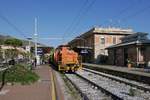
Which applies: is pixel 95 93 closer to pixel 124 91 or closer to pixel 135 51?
pixel 124 91

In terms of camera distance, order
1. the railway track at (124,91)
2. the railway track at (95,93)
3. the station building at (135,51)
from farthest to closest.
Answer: the station building at (135,51), the railway track at (124,91), the railway track at (95,93)

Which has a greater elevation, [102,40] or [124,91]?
[102,40]

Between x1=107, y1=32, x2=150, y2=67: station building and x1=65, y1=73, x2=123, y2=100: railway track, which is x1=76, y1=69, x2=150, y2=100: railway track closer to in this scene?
x1=65, y1=73, x2=123, y2=100: railway track

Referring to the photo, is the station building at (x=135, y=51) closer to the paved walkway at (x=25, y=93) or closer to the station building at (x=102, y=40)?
the station building at (x=102, y=40)

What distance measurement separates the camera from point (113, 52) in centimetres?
7294

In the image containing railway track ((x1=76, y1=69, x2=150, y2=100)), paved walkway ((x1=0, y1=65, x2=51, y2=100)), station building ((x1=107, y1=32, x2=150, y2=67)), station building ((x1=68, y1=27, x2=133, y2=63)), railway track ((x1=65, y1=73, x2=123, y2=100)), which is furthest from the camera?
station building ((x1=68, y1=27, x2=133, y2=63))

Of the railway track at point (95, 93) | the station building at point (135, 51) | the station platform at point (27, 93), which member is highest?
the station building at point (135, 51)

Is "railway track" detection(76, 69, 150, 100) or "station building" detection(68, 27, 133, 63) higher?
"station building" detection(68, 27, 133, 63)

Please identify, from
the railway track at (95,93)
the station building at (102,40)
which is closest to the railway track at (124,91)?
the railway track at (95,93)

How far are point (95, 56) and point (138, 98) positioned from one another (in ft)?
240

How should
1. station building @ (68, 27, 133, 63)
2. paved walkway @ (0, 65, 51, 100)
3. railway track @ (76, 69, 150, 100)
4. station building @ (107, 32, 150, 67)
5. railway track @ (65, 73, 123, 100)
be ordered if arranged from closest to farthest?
paved walkway @ (0, 65, 51, 100) → railway track @ (65, 73, 123, 100) → railway track @ (76, 69, 150, 100) → station building @ (107, 32, 150, 67) → station building @ (68, 27, 133, 63)

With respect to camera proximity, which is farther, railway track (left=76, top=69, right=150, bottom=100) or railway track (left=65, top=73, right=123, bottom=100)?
railway track (left=76, top=69, right=150, bottom=100)

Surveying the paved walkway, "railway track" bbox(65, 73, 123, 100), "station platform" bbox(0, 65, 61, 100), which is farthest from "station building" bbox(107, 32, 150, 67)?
the paved walkway

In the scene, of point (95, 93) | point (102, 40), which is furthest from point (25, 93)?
point (102, 40)
